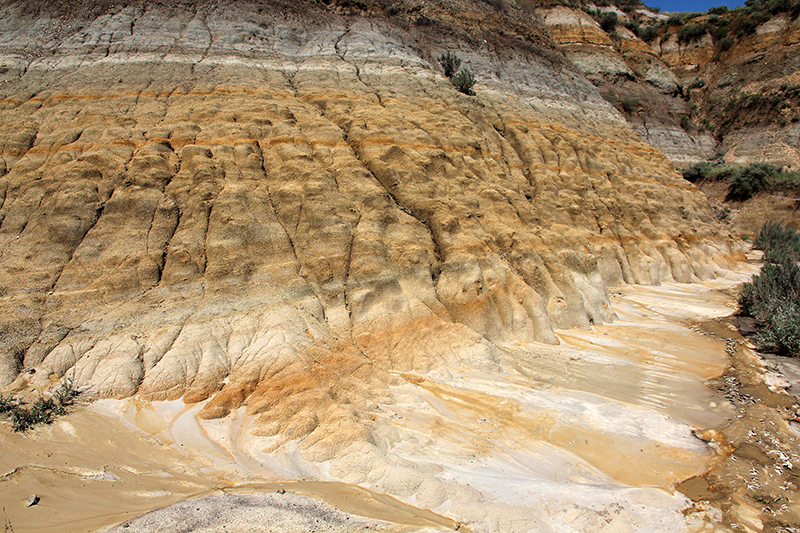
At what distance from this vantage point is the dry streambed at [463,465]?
3.64m

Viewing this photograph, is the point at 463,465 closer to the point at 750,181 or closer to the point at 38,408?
the point at 38,408

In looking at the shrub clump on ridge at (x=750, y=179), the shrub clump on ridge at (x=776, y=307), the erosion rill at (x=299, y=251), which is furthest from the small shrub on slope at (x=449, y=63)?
the shrub clump on ridge at (x=750, y=179)


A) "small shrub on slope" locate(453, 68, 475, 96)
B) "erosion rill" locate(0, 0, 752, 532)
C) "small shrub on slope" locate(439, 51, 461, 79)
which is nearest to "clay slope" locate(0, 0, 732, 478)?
"erosion rill" locate(0, 0, 752, 532)

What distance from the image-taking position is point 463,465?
14.7 feet

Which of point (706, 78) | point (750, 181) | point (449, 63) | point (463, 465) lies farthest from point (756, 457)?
point (706, 78)

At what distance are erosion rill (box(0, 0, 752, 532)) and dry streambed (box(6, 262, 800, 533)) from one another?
50 mm

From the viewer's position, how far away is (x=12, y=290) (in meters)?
5.84

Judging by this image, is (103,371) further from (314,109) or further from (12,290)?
(314,109)

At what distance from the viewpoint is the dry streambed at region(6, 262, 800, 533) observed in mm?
3641

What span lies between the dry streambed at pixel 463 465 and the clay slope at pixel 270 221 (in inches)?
17.1

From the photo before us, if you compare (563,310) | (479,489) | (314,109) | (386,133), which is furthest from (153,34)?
(479,489)

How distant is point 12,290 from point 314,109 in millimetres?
6983

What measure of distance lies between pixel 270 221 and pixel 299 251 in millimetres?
811

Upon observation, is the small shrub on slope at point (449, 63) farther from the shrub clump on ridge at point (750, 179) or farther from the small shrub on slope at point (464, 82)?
the shrub clump on ridge at point (750, 179)
